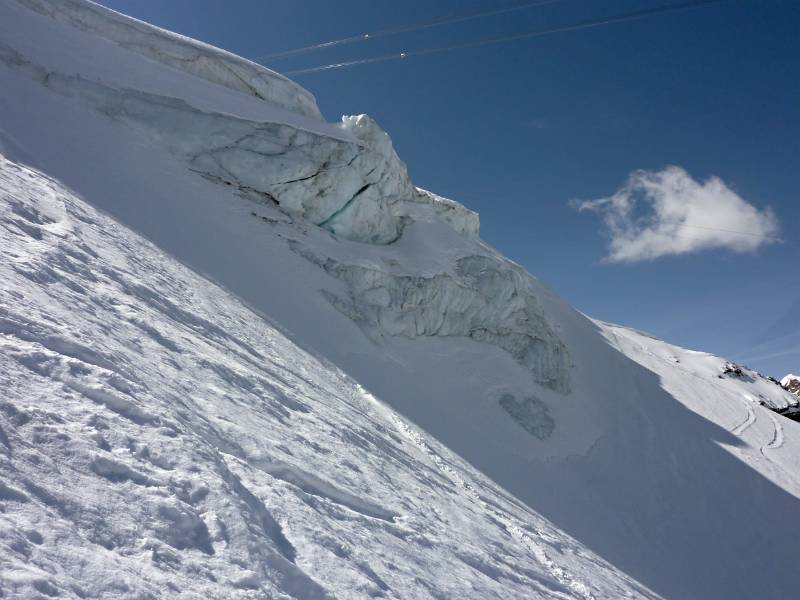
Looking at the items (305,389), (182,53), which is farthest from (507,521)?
(182,53)

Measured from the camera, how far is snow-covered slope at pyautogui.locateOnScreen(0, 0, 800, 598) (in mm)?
2971

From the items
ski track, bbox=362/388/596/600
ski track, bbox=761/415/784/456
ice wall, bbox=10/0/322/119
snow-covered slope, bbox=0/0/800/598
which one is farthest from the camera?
ski track, bbox=761/415/784/456

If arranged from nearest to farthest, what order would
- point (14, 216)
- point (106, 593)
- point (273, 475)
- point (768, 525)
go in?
1. point (106, 593)
2. point (273, 475)
3. point (14, 216)
4. point (768, 525)

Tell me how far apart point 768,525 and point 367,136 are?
65.4ft

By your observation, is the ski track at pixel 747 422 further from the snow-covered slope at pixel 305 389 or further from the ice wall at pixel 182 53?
the ice wall at pixel 182 53

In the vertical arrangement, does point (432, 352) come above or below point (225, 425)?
above

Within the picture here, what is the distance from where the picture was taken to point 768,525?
1554 cm

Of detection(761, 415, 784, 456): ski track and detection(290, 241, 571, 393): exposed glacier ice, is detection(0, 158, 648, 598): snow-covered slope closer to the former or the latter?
detection(290, 241, 571, 393): exposed glacier ice

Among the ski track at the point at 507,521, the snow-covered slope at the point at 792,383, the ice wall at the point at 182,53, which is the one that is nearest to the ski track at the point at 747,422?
the ski track at the point at 507,521

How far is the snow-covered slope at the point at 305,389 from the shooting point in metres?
2.97

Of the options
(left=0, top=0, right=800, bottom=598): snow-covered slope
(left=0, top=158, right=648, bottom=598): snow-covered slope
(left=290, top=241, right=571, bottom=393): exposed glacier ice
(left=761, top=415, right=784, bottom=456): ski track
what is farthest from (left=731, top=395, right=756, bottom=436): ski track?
(left=0, top=158, right=648, bottom=598): snow-covered slope

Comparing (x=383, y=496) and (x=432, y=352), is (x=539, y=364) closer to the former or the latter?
(x=432, y=352)

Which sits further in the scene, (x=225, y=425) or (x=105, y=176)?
(x=105, y=176)

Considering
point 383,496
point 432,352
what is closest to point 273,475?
point 383,496
